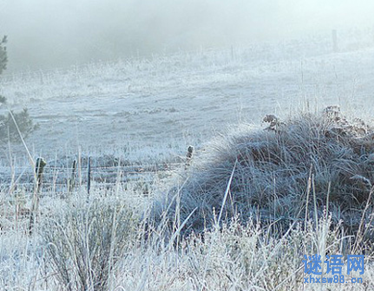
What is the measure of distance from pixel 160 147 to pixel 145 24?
41.7m

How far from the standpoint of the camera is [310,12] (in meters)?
53.0

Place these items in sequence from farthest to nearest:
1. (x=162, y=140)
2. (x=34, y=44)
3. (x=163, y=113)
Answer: (x=34, y=44) → (x=163, y=113) → (x=162, y=140)

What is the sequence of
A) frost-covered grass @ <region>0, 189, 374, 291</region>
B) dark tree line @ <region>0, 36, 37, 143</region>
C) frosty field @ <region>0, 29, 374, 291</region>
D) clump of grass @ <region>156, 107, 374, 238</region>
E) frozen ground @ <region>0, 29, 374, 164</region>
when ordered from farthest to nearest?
1. frozen ground @ <region>0, 29, 374, 164</region>
2. dark tree line @ <region>0, 36, 37, 143</region>
3. clump of grass @ <region>156, 107, 374, 238</region>
4. frosty field @ <region>0, 29, 374, 291</region>
5. frost-covered grass @ <region>0, 189, 374, 291</region>

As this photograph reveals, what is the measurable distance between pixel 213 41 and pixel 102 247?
47011 mm

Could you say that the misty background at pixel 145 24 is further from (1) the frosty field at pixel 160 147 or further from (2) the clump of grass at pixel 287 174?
(2) the clump of grass at pixel 287 174

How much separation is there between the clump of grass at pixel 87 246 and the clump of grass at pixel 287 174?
1.97m

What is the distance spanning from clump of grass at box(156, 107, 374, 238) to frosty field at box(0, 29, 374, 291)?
0.35m

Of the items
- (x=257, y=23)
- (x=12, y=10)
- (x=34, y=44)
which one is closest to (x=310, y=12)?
(x=257, y=23)

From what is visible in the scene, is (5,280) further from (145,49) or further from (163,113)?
(145,49)

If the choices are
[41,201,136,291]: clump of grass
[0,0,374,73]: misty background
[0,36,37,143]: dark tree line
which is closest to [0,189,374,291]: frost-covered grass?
[41,201,136,291]: clump of grass

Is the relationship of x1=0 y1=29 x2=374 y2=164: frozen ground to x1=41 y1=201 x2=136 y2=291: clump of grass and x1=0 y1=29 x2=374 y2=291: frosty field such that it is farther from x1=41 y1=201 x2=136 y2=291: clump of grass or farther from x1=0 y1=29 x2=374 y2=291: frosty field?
x1=41 y1=201 x2=136 y2=291: clump of grass

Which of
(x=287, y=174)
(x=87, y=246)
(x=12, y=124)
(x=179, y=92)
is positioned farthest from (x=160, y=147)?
(x=87, y=246)

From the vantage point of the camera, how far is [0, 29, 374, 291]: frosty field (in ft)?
10.4

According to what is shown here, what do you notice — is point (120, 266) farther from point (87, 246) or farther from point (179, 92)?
point (179, 92)
